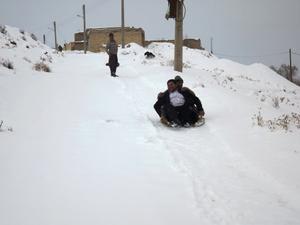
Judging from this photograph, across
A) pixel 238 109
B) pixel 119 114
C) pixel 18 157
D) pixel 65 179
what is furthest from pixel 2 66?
pixel 65 179

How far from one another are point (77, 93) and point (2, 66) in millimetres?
4463

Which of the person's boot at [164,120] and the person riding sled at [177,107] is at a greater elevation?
the person riding sled at [177,107]

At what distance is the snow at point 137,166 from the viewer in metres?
4.28

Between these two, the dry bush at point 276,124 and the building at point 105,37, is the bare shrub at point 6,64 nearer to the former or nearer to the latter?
the dry bush at point 276,124

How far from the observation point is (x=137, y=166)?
228 inches

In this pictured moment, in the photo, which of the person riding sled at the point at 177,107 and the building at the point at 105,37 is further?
the building at the point at 105,37

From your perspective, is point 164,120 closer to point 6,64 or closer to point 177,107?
point 177,107

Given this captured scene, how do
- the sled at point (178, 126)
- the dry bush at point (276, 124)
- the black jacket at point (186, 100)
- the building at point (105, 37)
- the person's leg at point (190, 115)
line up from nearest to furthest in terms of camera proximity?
the dry bush at point (276, 124), the sled at point (178, 126), the person's leg at point (190, 115), the black jacket at point (186, 100), the building at point (105, 37)

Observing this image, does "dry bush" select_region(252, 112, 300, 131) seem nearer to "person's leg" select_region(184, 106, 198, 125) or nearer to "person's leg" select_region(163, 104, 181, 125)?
"person's leg" select_region(184, 106, 198, 125)

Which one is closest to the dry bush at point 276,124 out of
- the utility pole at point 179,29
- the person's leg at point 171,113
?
the person's leg at point 171,113

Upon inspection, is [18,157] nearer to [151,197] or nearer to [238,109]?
[151,197]

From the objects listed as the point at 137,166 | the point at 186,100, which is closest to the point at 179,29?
the point at 186,100

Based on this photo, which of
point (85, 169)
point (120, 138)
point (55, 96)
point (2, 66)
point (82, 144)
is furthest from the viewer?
point (2, 66)

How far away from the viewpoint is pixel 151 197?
15.4 ft
